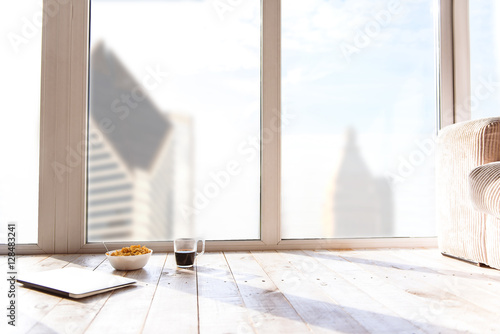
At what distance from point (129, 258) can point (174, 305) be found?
0.55 meters

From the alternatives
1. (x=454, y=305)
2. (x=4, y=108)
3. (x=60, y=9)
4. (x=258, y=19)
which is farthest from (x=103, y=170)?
(x=454, y=305)

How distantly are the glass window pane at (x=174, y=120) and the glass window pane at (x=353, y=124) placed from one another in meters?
0.24

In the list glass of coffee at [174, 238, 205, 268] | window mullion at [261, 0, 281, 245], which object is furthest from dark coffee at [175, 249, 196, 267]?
window mullion at [261, 0, 281, 245]

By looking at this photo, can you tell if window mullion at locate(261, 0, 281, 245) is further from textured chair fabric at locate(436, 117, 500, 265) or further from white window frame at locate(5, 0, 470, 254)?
textured chair fabric at locate(436, 117, 500, 265)

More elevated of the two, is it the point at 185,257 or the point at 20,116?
the point at 20,116

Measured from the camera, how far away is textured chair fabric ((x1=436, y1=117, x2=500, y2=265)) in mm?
2055

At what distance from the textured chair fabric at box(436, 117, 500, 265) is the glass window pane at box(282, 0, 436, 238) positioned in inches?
11.2

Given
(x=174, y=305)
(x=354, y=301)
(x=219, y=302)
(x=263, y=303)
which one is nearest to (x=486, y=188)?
(x=354, y=301)

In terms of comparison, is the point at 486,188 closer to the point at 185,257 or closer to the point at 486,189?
the point at 486,189

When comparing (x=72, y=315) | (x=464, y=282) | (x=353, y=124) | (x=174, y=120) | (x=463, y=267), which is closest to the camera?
(x=72, y=315)

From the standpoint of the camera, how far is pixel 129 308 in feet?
4.58

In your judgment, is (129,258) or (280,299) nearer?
(280,299)

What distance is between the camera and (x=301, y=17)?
2654 millimetres

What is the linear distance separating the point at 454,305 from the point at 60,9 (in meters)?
2.37
